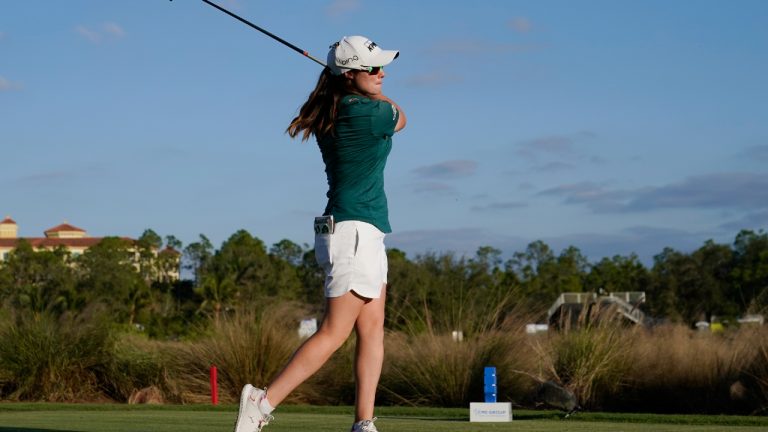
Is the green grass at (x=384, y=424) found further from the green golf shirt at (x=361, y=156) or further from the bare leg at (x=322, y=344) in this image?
the green golf shirt at (x=361, y=156)

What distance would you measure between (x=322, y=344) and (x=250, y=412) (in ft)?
1.53

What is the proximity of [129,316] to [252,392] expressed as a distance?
89.6 m

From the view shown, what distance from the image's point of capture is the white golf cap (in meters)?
5.81

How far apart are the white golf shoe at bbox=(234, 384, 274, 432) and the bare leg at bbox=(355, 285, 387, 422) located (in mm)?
487

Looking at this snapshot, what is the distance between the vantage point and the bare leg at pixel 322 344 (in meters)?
5.66

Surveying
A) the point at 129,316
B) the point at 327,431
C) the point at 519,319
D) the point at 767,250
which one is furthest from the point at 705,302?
the point at 327,431

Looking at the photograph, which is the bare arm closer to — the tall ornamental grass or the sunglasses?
the sunglasses

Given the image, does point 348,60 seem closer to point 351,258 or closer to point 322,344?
point 351,258

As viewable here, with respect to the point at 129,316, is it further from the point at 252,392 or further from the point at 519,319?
the point at 252,392

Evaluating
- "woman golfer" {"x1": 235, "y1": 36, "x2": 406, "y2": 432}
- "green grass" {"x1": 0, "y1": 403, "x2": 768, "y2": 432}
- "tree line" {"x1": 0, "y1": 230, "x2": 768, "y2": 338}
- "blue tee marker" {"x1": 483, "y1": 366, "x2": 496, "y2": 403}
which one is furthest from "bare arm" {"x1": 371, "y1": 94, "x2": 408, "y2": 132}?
→ "tree line" {"x1": 0, "y1": 230, "x2": 768, "y2": 338}

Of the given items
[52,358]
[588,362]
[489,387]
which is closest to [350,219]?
[489,387]

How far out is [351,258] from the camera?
560 centimetres

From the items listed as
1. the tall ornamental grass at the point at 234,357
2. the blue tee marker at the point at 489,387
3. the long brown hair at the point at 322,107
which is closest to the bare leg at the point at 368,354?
the long brown hair at the point at 322,107

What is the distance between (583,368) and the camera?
1556cm
